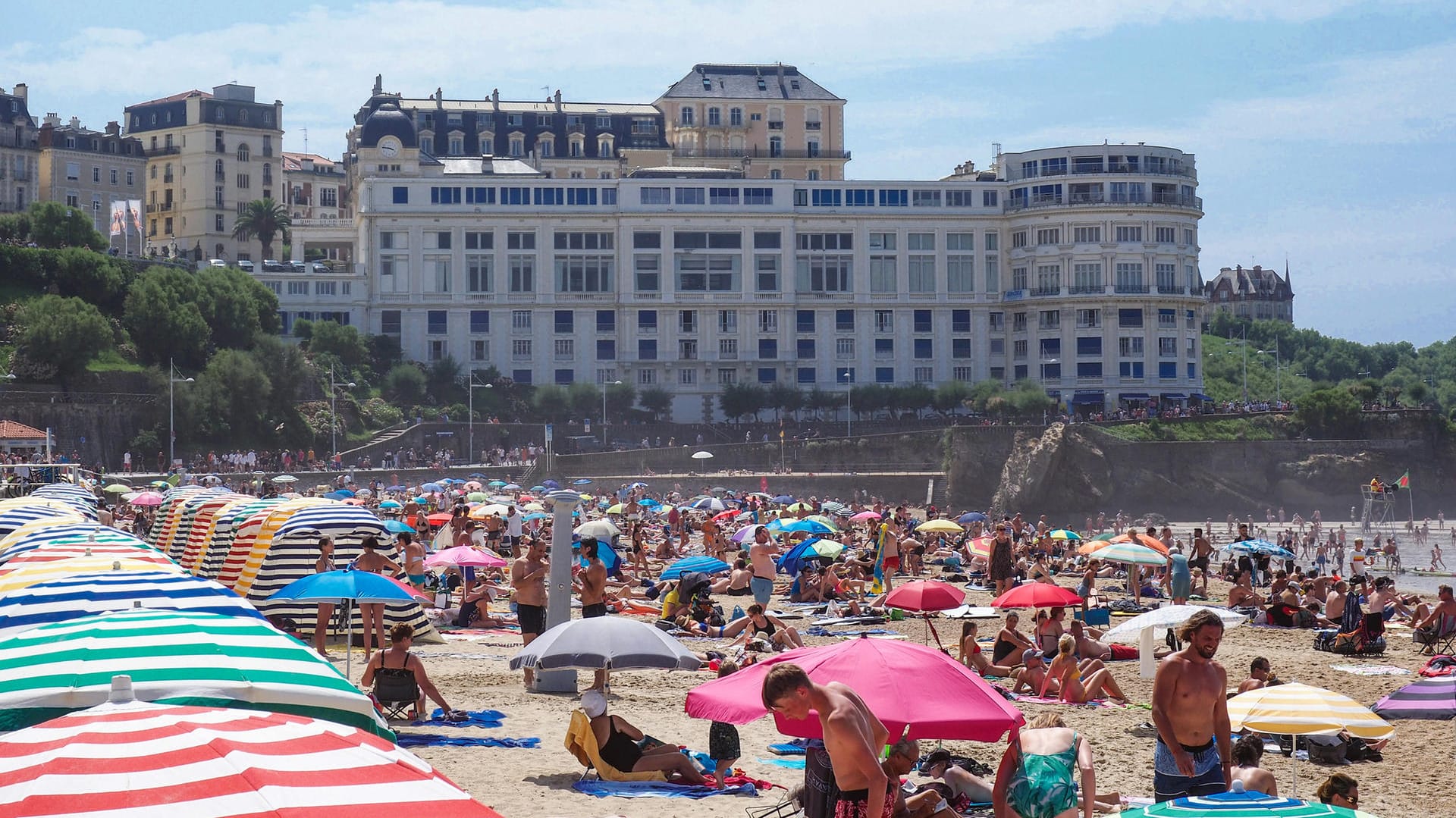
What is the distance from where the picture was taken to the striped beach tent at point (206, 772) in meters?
4.46

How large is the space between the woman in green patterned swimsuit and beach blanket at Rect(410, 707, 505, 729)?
5.53 meters

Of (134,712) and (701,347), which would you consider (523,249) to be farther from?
(134,712)

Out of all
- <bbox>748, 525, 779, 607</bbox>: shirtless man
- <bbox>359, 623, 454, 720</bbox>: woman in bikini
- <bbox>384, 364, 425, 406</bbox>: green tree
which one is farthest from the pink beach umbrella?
<bbox>384, 364, 425, 406</bbox>: green tree

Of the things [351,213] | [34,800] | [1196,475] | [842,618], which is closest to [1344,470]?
[1196,475]

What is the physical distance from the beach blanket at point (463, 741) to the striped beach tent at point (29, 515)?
802cm

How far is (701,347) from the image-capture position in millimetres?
87000

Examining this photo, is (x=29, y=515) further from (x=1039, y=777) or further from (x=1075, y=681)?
(x=1039, y=777)

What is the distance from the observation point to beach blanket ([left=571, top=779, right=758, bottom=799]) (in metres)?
10.6

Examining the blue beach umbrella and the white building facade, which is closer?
the blue beach umbrella

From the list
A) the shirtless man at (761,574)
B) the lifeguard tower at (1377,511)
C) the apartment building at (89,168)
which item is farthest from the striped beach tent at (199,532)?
the apartment building at (89,168)

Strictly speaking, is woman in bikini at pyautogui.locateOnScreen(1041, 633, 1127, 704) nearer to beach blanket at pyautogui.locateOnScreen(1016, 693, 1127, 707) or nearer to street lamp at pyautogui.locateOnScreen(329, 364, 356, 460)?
beach blanket at pyautogui.locateOnScreen(1016, 693, 1127, 707)

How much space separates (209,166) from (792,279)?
130 feet

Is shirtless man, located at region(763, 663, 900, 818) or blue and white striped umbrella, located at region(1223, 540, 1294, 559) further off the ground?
shirtless man, located at region(763, 663, 900, 818)

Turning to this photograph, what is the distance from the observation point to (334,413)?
70.1 metres
